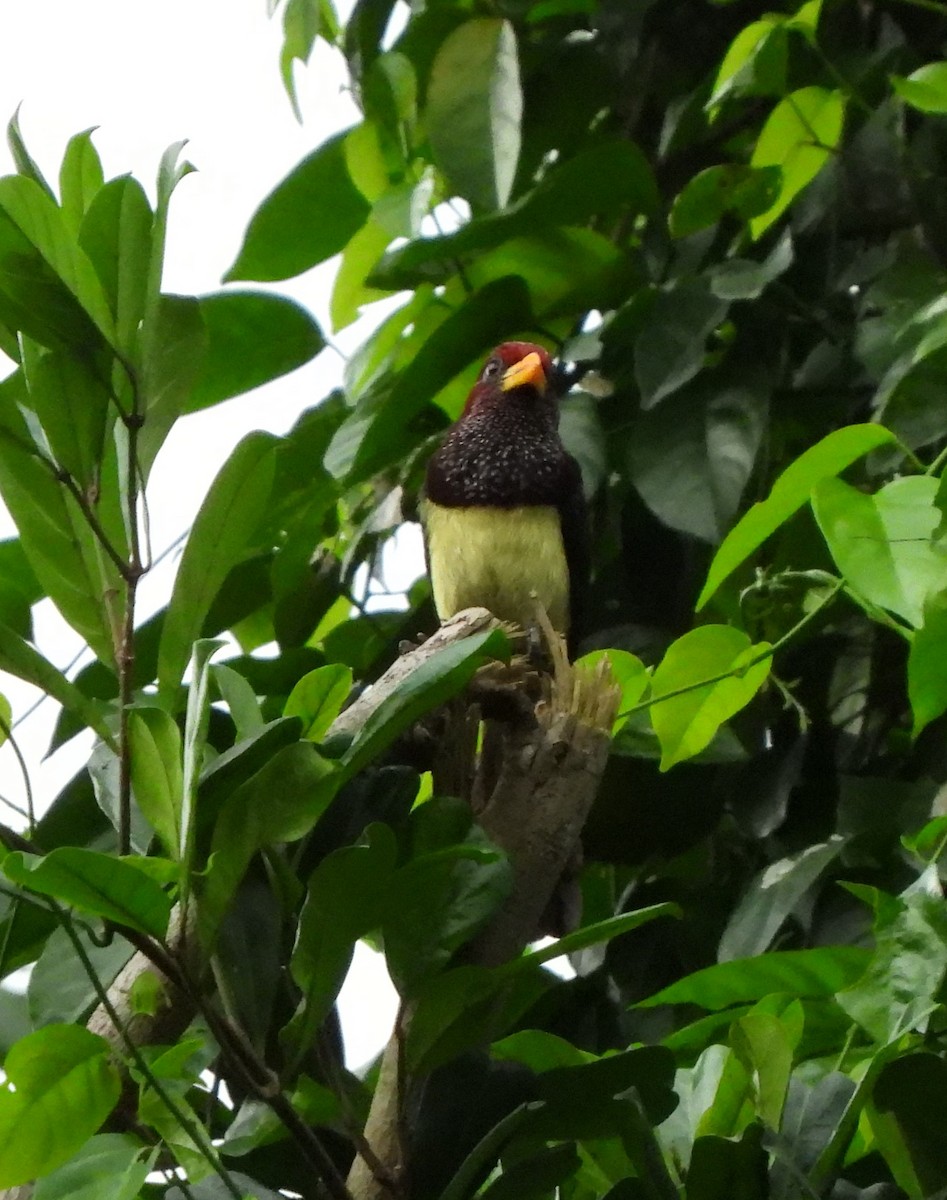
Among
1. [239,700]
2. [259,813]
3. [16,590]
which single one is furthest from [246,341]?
[259,813]

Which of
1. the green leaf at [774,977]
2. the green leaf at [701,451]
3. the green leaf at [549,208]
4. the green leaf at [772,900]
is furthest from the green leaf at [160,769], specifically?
the green leaf at [549,208]

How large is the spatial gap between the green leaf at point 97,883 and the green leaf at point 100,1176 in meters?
0.12

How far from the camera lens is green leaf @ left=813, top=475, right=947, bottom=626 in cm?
90

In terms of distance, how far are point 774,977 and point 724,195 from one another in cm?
78

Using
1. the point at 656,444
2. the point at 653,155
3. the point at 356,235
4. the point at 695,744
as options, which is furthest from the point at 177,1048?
the point at 653,155

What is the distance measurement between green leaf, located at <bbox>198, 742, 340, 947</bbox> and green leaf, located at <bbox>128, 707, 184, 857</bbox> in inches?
0.9

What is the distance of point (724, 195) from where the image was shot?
4.90 feet

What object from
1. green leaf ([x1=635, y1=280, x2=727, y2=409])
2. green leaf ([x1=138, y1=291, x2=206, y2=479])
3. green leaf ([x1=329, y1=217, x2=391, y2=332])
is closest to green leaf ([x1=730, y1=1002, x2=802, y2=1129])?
green leaf ([x1=138, y1=291, x2=206, y2=479])

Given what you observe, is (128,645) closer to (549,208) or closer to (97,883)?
(97,883)

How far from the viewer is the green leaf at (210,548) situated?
845 mm

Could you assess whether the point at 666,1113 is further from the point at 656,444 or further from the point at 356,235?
the point at 356,235

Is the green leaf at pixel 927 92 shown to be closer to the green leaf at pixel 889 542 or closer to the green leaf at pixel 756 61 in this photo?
the green leaf at pixel 756 61

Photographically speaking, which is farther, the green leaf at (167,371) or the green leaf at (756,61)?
the green leaf at (756,61)

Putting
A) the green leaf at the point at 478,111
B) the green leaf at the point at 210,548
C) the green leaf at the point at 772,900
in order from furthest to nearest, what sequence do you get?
the green leaf at the point at 478,111 < the green leaf at the point at 772,900 < the green leaf at the point at 210,548
